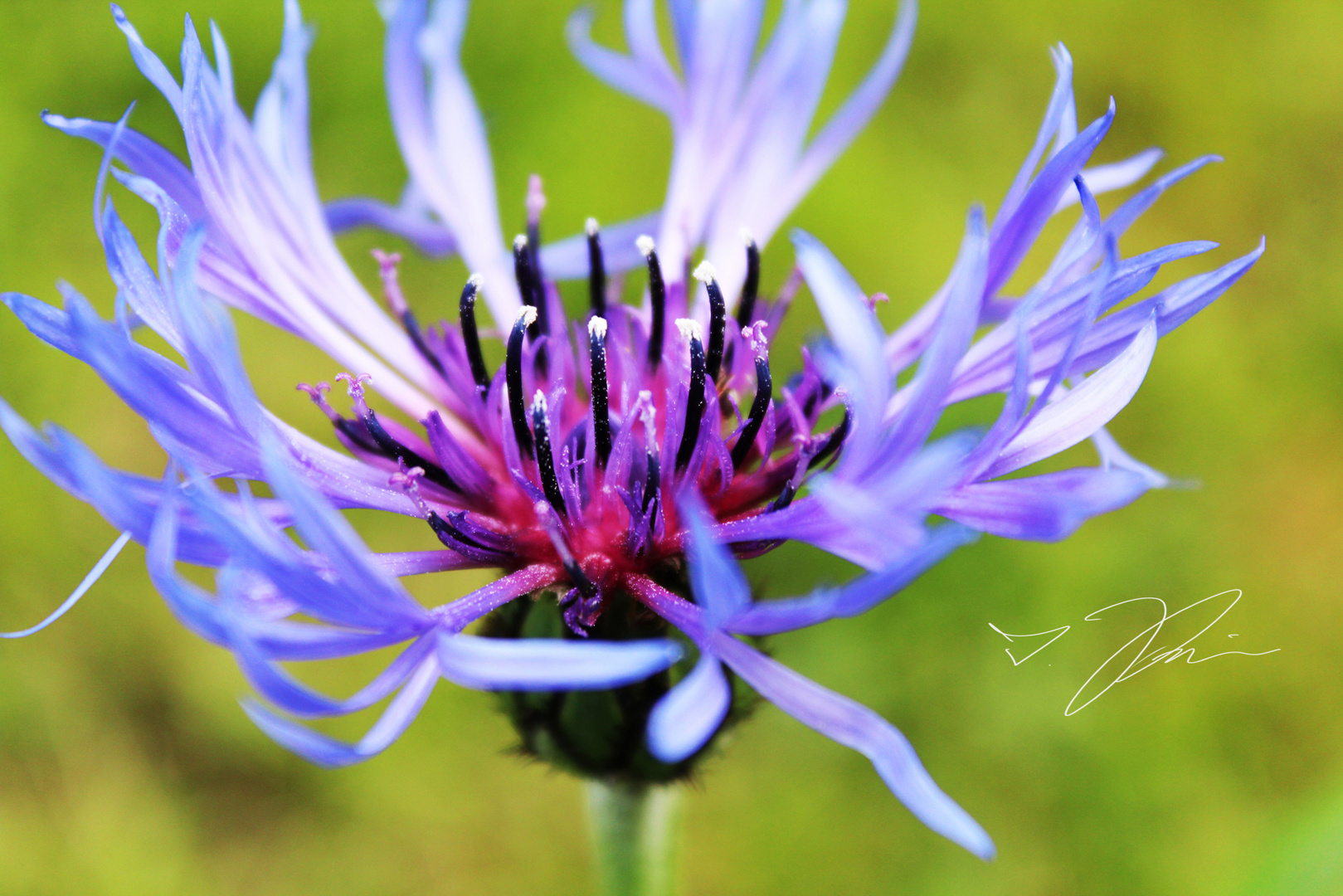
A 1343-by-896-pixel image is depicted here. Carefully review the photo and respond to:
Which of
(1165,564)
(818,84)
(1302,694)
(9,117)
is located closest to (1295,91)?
(1165,564)

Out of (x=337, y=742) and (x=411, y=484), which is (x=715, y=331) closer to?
(x=411, y=484)

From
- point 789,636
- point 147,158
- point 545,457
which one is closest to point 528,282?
point 545,457

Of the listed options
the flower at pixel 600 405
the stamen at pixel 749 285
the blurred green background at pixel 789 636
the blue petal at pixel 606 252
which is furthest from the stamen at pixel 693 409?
the blurred green background at pixel 789 636

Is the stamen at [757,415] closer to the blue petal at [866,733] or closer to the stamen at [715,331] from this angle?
the stamen at [715,331]

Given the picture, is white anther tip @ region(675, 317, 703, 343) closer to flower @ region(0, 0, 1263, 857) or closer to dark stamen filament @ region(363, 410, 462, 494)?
flower @ region(0, 0, 1263, 857)

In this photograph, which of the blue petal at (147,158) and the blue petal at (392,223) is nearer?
the blue petal at (147,158)

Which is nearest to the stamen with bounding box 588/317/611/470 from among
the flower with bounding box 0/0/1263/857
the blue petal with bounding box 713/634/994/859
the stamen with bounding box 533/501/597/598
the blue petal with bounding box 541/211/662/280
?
the flower with bounding box 0/0/1263/857
